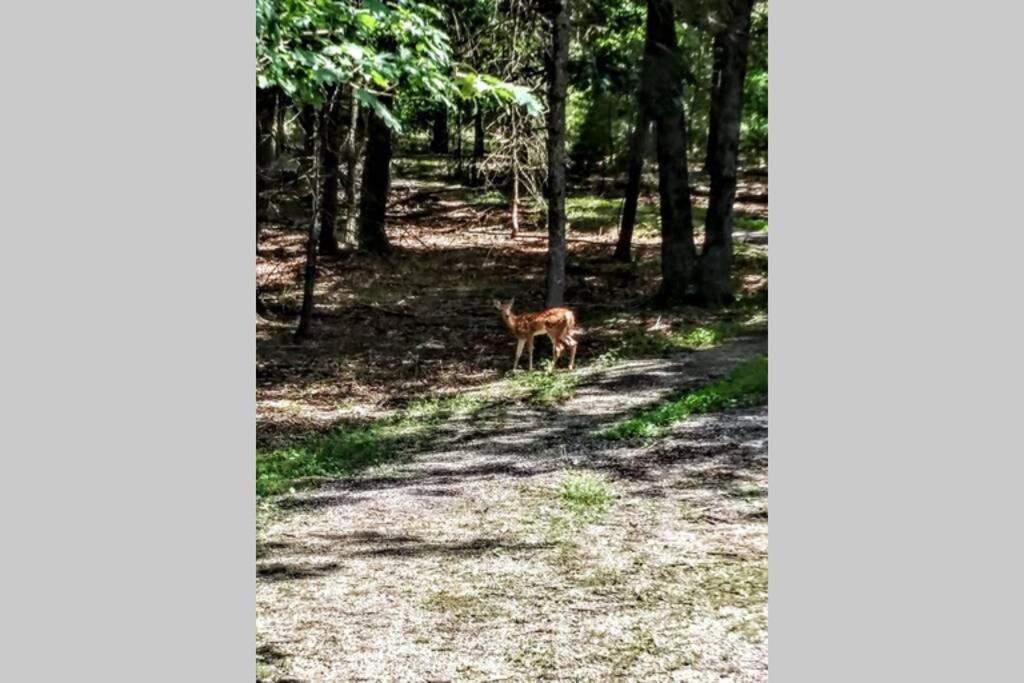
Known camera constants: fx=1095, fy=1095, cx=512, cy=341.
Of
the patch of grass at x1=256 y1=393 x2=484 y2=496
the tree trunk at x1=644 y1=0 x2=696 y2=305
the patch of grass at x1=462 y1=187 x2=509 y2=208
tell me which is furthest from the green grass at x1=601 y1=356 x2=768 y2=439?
the patch of grass at x1=462 y1=187 x2=509 y2=208

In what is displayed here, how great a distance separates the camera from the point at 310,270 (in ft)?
15.3

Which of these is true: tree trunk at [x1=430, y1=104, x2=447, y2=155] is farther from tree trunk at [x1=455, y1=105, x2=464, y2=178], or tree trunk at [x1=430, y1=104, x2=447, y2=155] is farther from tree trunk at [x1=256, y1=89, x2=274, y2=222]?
tree trunk at [x1=256, y1=89, x2=274, y2=222]

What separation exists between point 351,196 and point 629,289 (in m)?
1.26

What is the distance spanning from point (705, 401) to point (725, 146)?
931mm

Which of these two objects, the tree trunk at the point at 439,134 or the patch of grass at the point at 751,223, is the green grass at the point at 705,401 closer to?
the patch of grass at the point at 751,223

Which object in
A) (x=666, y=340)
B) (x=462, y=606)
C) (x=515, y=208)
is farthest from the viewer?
(x=515, y=208)

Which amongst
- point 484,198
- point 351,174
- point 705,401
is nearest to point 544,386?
point 705,401

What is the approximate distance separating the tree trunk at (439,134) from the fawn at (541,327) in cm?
69

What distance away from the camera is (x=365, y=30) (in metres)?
3.55

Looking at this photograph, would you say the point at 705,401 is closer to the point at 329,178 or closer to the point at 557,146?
the point at 557,146

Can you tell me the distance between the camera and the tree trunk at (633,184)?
4043 mm

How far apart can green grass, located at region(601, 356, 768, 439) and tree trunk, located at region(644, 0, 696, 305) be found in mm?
374

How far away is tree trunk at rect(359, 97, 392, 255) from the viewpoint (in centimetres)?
443

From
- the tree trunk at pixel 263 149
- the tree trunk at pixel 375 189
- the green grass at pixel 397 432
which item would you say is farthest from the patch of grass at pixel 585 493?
the tree trunk at pixel 263 149
